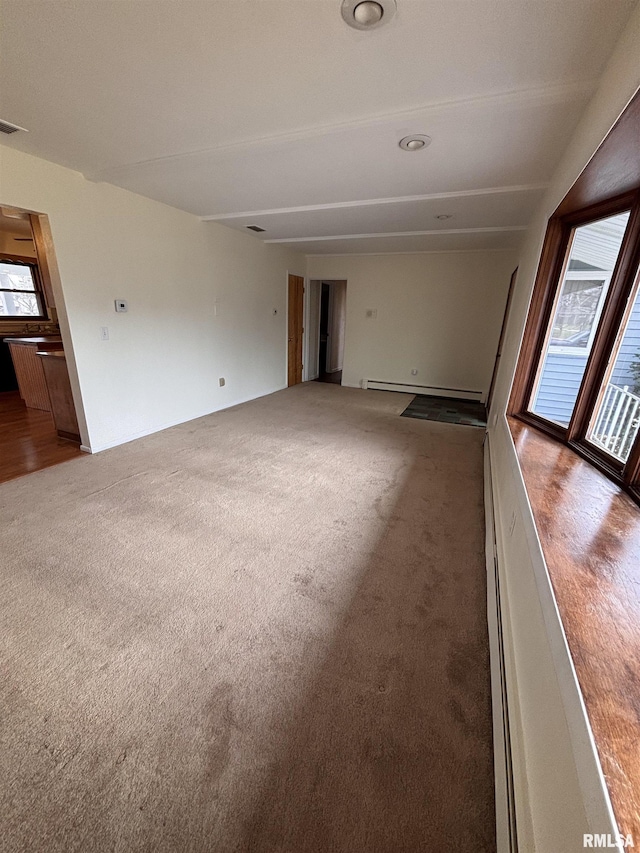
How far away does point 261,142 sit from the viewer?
2.16 metres

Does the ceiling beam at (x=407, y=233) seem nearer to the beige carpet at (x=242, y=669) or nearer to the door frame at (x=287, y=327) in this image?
the door frame at (x=287, y=327)

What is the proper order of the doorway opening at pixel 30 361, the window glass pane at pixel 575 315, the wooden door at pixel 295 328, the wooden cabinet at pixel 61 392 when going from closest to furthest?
the window glass pane at pixel 575 315 < the doorway opening at pixel 30 361 < the wooden cabinet at pixel 61 392 < the wooden door at pixel 295 328

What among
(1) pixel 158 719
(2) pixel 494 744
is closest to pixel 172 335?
(1) pixel 158 719

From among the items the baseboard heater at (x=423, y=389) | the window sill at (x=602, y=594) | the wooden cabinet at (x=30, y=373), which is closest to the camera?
the window sill at (x=602, y=594)

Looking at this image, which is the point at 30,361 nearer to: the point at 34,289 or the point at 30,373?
the point at 30,373

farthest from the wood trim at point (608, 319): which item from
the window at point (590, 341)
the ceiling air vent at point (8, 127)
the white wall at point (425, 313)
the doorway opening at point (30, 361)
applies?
the doorway opening at point (30, 361)

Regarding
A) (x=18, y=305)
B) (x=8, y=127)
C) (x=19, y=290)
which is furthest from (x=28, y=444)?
(x=19, y=290)

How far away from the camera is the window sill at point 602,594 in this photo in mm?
609

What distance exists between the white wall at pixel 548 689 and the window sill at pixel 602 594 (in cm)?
3

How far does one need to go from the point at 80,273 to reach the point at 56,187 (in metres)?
0.64

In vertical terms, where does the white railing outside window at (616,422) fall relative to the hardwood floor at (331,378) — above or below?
above

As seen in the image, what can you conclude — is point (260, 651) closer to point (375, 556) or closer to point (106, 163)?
point (375, 556)

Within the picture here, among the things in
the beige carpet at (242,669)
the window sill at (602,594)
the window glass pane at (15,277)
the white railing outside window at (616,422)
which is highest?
the window glass pane at (15,277)

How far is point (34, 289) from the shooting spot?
5996mm
